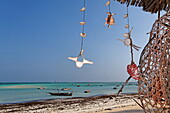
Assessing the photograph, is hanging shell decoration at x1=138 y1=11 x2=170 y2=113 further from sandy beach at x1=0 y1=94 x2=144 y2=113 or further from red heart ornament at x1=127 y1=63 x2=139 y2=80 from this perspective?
sandy beach at x1=0 y1=94 x2=144 y2=113

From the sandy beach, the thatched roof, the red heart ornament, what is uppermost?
the thatched roof

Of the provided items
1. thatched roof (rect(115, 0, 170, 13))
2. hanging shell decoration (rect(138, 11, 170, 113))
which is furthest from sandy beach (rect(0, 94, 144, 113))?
hanging shell decoration (rect(138, 11, 170, 113))

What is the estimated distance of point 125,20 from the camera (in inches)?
50.2

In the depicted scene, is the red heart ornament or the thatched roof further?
the thatched roof

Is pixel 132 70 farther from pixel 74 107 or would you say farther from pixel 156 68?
pixel 74 107

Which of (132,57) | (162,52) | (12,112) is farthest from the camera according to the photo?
(12,112)

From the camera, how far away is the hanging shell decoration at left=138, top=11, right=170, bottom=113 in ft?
2.63

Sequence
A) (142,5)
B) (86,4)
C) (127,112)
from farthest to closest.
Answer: (127,112) < (142,5) < (86,4)

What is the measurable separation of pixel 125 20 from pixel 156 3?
9.2 inches

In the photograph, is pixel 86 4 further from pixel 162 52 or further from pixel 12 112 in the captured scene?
pixel 12 112

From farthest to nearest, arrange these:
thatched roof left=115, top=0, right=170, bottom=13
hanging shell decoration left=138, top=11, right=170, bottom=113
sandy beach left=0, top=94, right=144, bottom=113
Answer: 1. sandy beach left=0, top=94, right=144, bottom=113
2. thatched roof left=115, top=0, right=170, bottom=13
3. hanging shell decoration left=138, top=11, right=170, bottom=113

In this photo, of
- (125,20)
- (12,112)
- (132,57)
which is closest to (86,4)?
(125,20)

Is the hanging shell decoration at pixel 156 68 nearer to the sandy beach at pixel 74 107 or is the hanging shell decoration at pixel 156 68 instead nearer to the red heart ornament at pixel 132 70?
the red heart ornament at pixel 132 70

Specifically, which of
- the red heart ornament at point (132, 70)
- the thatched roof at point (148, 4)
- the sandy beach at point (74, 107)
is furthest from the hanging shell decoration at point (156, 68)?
the sandy beach at point (74, 107)
